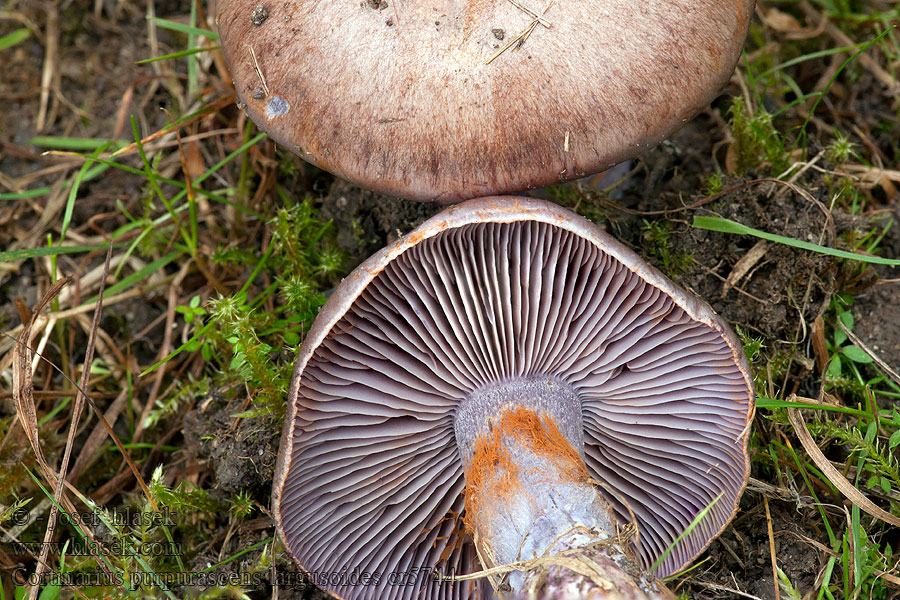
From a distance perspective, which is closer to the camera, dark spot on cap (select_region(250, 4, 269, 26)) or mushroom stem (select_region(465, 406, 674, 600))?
mushroom stem (select_region(465, 406, 674, 600))

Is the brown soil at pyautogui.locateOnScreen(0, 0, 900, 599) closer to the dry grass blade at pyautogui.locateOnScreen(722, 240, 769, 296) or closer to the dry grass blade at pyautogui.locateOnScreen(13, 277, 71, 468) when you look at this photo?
the dry grass blade at pyautogui.locateOnScreen(722, 240, 769, 296)

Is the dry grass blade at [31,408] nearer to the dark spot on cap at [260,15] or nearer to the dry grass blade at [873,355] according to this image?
the dark spot on cap at [260,15]

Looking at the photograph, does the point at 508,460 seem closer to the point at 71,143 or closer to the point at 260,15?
the point at 260,15

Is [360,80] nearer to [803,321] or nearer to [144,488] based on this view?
[144,488]

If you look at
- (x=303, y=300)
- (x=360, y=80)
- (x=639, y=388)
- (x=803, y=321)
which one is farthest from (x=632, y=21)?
(x=303, y=300)

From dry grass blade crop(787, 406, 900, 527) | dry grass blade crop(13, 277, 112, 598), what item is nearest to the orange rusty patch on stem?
dry grass blade crop(787, 406, 900, 527)

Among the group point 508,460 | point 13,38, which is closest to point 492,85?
point 508,460

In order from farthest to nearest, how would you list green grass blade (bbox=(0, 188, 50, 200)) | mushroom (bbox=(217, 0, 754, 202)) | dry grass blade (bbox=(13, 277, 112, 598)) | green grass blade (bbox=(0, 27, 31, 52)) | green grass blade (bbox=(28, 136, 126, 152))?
1. green grass blade (bbox=(0, 27, 31, 52))
2. green grass blade (bbox=(28, 136, 126, 152))
3. green grass blade (bbox=(0, 188, 50, 200))
4. dry grass blade (bbox=(13, 277, 112, 598))
5. mushroom (bbox=(217, 0, 754, 202))

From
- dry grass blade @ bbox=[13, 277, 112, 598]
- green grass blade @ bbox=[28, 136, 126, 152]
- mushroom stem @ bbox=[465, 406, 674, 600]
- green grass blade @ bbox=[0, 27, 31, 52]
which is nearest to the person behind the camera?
mushroom stem @ bbox=[465, 406, 674, 600]
